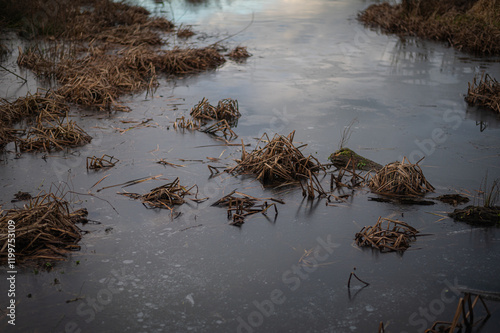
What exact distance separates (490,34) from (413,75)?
10.7 feet

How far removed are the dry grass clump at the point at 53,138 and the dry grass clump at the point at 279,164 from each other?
6.75 feet

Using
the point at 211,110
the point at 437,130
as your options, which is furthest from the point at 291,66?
the point at 437,130

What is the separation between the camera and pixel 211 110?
7.12 m

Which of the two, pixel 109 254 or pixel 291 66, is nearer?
pixel 109 254

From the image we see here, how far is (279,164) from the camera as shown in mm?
5176

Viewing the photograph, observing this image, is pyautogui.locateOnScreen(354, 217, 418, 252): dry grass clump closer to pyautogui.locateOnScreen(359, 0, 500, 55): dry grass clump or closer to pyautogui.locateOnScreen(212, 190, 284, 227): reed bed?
pyautogui.locateOnScreen(212, 190, 284, 227): reed bed

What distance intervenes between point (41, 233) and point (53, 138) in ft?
8.12

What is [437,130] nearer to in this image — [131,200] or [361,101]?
[361,101]

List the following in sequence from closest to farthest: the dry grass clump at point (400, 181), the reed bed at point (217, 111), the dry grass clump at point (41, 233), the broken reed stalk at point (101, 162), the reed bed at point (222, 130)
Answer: the dry grass clump at point (41, 233) < the dry grass clump at point (400, 181) < the broken reed stalk at point (101, 162) < the reed bed at point (222, 130) < the reed bed at point (217, 111)

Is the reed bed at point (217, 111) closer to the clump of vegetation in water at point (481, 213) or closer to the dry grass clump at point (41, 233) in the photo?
the dry grass clump at point (41, 233)

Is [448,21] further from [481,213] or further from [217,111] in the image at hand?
[481,213]

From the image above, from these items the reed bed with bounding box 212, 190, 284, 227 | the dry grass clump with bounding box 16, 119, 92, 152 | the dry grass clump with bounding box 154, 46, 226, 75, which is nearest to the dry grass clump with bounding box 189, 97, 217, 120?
the dry grass clump with bounding box 16, 119, 92, 152

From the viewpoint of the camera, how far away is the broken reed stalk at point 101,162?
5295 mm

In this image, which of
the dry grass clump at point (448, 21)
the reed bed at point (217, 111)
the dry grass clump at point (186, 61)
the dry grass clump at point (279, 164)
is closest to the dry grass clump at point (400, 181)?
the dry grass clump at point (279, 164)
